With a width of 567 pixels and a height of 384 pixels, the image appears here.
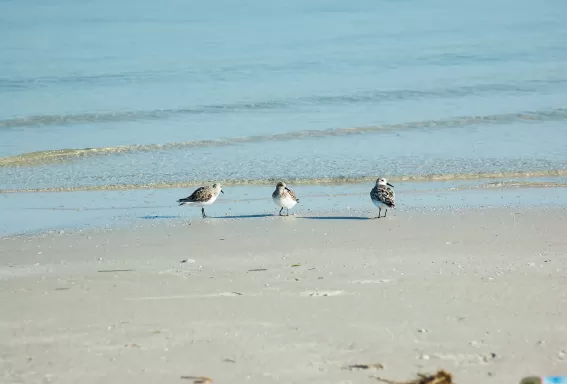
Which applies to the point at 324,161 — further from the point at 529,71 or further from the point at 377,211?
the point at 529,71

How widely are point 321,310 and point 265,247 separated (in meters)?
2.76

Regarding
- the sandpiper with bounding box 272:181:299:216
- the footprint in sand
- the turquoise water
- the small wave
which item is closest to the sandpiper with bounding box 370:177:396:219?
the sandpiper with bounding box 272:181:299:216

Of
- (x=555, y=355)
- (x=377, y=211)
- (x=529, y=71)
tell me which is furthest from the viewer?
(x=529, y=71)

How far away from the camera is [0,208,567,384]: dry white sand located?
20.7ft

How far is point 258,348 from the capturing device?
6.62 m

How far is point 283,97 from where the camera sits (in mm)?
23266

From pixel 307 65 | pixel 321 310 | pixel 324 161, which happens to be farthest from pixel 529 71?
pixel 321 310

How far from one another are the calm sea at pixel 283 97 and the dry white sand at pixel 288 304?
4.57 m

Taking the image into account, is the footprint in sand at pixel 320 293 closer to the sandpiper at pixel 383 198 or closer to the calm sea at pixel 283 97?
the sandpiper at pixel 383 198

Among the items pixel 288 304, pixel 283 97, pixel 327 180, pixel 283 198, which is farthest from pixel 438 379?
pixel 283 97

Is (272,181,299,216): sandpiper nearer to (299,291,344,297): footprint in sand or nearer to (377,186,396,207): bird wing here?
(377,186,396,207): bird wing

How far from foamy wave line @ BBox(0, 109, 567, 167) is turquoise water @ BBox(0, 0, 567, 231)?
1.6 inches

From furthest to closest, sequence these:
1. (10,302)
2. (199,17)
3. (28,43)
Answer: (199,17), (28,43), (10,302)

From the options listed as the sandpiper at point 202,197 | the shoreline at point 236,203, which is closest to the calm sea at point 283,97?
the shoreline at point 236,203
